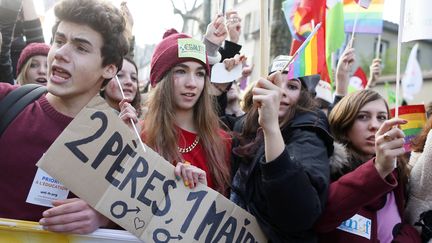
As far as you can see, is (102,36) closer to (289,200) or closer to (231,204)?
(231,204)

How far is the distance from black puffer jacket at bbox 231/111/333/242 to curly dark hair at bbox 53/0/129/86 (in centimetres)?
79

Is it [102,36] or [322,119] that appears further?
[322,119]

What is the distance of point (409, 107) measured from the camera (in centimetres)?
324

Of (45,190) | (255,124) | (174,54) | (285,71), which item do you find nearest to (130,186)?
(45,190)

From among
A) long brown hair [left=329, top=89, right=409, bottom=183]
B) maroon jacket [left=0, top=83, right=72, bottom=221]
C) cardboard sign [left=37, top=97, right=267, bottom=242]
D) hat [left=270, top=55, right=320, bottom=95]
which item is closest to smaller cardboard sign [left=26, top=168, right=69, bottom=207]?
maroon jacket [left=0, top=83, right=72, bottom=221]

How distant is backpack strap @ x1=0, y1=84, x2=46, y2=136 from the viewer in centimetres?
212

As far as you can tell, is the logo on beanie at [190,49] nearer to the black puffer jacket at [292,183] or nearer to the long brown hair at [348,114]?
the black puffer jacket at [292,183]

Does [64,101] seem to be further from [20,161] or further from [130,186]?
[130,186]

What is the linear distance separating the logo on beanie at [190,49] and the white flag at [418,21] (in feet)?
3.45

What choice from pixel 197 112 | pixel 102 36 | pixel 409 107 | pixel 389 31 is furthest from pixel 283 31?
pixel 389 31

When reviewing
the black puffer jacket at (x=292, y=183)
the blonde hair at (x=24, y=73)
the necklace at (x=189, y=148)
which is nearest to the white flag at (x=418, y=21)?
the black puffer jacket at (x=292, y=183)

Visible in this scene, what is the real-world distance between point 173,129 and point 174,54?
16.5 inches

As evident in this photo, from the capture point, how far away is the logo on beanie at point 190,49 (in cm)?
276

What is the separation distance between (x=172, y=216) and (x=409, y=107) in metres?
1.84
